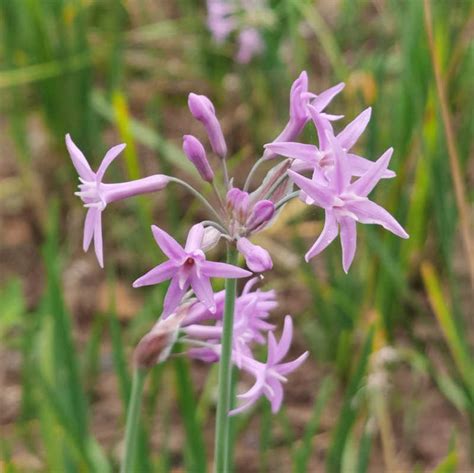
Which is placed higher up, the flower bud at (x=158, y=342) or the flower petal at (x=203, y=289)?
the flower petal at (x=203, y=289)

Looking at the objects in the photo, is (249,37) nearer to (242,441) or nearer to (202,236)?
(242,441)

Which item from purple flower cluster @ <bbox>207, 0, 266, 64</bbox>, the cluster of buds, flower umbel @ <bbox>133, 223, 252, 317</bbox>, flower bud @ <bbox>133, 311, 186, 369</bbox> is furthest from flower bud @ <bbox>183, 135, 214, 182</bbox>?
purple flower cluster @ <bbox>207, 0, 266, 64</bbox>

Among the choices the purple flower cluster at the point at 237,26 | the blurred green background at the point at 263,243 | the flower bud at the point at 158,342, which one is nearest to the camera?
the flower bud at the point at 158,342

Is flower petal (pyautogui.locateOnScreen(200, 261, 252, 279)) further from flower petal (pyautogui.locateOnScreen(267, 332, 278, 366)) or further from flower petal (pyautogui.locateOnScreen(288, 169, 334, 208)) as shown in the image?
flower petal (pyautogui.locateOnScreen(267, 332, 278, 366))

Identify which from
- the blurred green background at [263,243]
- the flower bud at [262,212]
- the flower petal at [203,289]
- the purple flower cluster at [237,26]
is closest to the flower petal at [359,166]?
the flower bud at [262,212]

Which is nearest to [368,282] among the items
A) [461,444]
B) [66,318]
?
[461,444]

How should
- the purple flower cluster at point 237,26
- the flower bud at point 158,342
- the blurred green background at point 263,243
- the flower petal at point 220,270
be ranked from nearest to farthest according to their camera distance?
the flower petal at point 220,270, the flower bud at point 158,342, the blurred green background at point 263,243, the purple flower cluster at point 237,26

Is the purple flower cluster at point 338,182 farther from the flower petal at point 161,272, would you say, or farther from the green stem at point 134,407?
the green stem at point 134,407
